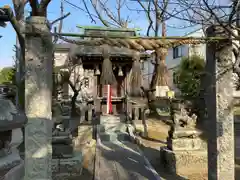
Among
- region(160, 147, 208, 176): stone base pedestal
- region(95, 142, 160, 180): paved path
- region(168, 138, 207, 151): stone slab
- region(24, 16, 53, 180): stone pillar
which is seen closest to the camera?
region(24, 16, 53, 180): stone pillar

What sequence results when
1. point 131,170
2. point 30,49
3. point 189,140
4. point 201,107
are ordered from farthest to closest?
point 201,107 < point 189,140 < point 131,170 < point 30,49

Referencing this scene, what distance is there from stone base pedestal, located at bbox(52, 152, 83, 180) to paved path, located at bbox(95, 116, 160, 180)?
538mm

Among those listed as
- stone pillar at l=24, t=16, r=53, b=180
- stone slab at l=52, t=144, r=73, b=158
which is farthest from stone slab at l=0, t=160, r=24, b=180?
stone slab at l=52, t=144, r=73, b=158

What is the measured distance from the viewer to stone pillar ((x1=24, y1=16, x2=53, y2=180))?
358cm

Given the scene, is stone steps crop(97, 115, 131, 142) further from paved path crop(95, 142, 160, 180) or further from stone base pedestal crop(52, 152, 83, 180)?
stone base pedestal crop(52, 152, 83, 180)

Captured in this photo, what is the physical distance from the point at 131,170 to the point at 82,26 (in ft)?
37.8

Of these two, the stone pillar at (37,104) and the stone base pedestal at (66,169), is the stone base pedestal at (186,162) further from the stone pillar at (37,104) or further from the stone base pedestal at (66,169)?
the stone pillar at (37,104)

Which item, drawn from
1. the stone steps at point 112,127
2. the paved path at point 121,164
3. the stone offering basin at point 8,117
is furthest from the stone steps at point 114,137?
the stone offering basin at point 8,117

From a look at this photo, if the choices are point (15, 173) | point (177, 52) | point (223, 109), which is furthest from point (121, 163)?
point (177, 52)

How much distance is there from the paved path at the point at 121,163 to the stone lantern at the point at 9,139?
4.27m

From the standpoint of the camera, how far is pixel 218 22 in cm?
381

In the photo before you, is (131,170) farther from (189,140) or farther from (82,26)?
(82,26)

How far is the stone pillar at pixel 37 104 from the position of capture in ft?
11.8

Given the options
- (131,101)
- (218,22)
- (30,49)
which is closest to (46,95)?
(30,49)
